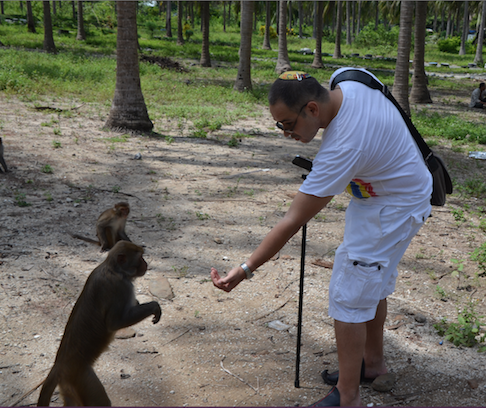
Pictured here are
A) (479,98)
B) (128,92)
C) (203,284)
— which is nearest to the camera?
Result: (203,284)

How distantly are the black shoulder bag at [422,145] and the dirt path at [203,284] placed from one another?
140 cm

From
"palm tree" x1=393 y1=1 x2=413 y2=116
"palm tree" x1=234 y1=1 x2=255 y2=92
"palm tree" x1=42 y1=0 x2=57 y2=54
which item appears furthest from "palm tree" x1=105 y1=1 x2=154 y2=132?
"palm tree" x1=42 y1=0 x2=57 y2=54

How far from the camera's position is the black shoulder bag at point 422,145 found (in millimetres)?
2670

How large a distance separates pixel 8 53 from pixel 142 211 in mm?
15118

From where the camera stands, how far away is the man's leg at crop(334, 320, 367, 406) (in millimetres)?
2635

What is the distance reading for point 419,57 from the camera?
15.0 meters

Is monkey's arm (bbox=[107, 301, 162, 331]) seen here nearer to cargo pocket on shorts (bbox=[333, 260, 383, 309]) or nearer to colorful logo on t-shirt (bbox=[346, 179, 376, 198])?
cargo pocket on shorts (bbox=[333, 260, 383, 309])

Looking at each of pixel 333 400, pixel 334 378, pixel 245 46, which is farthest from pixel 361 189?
pixel 245 46

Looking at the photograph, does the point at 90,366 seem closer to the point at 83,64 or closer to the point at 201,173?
the point at 201,173

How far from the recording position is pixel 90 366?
2727 millimetres

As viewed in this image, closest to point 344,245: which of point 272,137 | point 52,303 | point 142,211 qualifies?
point 52,303

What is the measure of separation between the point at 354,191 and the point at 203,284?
237cm

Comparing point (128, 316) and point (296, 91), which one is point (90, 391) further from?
point (296, 91)

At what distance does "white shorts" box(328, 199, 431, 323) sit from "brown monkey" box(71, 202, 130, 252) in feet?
8.98
